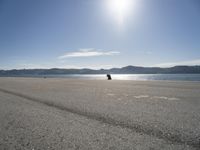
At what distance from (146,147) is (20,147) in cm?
277

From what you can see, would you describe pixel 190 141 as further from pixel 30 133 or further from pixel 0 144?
pixel 0 144

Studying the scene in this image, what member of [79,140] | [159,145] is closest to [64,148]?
[79,140]

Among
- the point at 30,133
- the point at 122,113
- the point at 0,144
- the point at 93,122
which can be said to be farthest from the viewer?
the point at 122,113

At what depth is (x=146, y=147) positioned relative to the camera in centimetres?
403

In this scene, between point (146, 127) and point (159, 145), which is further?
point (146, 127)

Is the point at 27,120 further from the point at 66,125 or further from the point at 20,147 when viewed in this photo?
the point at 20,147

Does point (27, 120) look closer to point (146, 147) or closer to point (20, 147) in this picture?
point (20, 147)

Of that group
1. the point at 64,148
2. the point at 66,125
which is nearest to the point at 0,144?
the point at 64,148

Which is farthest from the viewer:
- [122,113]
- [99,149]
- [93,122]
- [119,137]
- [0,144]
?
[122,113]

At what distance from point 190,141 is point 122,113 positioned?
3255 millimetres

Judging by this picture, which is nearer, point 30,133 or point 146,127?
point 30,133

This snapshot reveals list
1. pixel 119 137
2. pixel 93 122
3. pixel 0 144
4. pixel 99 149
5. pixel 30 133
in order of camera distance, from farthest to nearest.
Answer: pixel 93 122
pixel 30 133
pixel 119 137
pixel 0 144
pixel 99 149

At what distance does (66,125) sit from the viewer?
582 cm

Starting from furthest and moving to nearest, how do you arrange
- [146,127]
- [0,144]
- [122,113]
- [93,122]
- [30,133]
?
[122,113] → [93,122] → [146,127] → [30,133] → [0,144]
